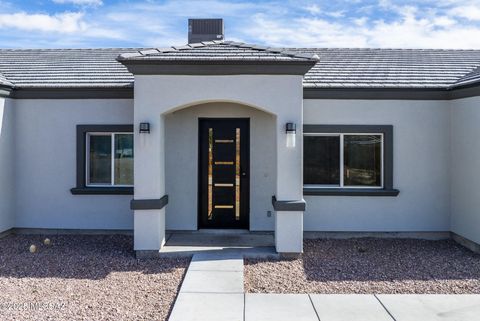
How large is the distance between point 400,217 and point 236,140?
4.22 m

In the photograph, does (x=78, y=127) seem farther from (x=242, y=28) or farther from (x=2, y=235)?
(x=242, y=28)

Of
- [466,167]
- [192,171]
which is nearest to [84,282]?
[192,171]

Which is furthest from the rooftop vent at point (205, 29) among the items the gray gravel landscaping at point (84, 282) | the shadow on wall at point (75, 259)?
the gray gravel landscaping at point (84, 282)

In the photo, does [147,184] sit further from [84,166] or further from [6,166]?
[6,166]

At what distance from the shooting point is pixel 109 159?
10.2m

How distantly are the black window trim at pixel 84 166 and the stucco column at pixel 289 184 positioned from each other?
3.82m

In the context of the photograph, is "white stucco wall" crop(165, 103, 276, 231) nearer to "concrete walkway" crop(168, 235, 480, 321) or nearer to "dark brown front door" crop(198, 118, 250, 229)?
"dark brown front door" crop(198, 118, 250, 229)

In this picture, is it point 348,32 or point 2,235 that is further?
point 348,32

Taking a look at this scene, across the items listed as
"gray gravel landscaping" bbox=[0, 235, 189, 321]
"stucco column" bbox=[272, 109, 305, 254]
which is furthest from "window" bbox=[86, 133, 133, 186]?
"stucco column" bbox=[272, 109, 305, 254]

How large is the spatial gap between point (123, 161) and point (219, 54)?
3728 mm

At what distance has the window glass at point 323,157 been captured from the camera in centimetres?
992

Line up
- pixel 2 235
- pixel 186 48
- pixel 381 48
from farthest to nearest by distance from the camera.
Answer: pixel 381 48
pixel 2 235
pixel 186 48

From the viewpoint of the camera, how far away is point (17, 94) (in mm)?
10000

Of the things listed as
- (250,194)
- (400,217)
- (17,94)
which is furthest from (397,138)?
(17,94)
